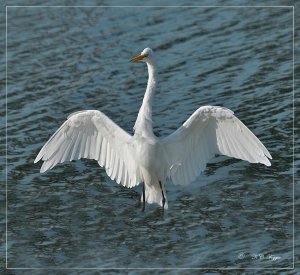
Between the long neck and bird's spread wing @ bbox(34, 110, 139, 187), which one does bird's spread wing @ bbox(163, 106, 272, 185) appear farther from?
bird's spread wing @ bbox(34, 110, 139, 187)

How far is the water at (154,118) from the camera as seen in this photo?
11.8m

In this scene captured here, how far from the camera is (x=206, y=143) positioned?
11.8m

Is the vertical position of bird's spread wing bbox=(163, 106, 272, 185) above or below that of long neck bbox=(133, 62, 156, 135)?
below

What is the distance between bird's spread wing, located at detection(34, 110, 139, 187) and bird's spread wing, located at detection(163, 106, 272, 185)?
53cm

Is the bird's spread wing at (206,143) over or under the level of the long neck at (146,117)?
under

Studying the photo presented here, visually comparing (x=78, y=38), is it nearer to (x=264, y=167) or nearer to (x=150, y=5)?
(x=150, y=5)

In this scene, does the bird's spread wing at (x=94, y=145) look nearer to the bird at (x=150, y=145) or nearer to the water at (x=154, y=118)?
the bird at (x=150, y=145)

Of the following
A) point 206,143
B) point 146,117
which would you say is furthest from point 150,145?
point 206,143

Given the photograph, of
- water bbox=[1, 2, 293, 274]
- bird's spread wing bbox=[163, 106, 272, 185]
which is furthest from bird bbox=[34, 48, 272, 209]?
water bbox=[1, 2, 293, 274]

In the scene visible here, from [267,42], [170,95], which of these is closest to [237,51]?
[267,42]

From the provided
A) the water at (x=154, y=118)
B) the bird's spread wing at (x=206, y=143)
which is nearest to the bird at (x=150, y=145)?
the bird's spread wing at (x=206, y=143)

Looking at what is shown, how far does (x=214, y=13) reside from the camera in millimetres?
18109

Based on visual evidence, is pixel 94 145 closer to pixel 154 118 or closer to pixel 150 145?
pixel 150 145

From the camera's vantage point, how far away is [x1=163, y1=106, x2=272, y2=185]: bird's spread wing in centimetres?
1131
